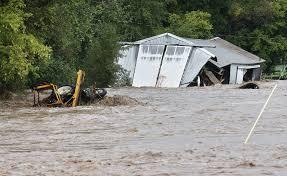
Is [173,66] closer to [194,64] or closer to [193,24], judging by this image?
[194,64]

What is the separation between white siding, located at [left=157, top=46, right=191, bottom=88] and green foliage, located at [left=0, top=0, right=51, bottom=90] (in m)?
21.1

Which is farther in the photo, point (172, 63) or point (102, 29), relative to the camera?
point (172, 63)

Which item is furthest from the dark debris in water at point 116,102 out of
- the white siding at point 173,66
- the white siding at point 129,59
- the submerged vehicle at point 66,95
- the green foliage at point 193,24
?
the green foliage at point 193,24

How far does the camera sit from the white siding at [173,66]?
45.8 m

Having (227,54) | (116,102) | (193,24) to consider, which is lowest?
(116,102)

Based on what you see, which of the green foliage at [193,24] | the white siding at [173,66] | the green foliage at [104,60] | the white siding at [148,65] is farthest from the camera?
the green foliage at [193,24]

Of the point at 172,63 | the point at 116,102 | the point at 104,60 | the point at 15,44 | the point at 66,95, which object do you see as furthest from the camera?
the point at 172,63

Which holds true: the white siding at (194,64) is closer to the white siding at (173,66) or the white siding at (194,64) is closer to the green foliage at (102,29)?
the white siding at (173,66)

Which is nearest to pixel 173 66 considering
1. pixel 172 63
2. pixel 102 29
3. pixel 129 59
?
pixel 172 63

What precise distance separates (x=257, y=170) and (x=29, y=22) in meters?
18.9

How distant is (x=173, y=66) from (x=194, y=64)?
1.61m

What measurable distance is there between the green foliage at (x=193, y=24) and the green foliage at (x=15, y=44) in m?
37.7

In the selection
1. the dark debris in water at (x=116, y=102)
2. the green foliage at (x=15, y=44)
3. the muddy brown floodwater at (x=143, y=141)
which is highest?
the green foliage at (x=15, y=44)

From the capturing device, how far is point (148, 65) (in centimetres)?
4750
